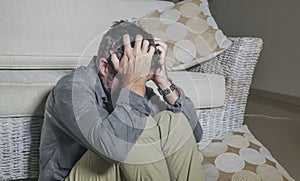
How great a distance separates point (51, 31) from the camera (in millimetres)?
1664

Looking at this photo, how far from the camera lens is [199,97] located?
1.44m

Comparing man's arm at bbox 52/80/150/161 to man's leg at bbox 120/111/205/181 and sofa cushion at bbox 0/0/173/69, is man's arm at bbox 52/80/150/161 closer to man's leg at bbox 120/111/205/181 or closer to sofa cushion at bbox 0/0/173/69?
man's leg at bbox 120/111/205/181

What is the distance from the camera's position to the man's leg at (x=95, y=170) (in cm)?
96

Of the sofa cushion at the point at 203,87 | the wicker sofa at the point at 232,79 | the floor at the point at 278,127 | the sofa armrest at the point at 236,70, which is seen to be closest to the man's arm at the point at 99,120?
the sofa cushion at the point at 203,87

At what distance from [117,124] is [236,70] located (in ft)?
2.70

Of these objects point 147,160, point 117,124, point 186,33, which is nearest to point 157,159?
point 147,160

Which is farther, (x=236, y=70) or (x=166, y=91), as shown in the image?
(x=236, y=70)

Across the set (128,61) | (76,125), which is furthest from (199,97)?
(76,125)

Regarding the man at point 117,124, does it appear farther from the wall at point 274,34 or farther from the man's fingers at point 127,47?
the wall at point 274,34

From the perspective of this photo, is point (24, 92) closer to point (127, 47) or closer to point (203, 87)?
point (127, 47)

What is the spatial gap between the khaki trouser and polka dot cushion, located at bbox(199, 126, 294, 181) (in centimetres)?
29

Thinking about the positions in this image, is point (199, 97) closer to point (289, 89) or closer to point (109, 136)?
point (109, 136)

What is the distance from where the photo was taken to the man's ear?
39.4 inches

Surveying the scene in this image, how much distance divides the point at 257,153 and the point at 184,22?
0.68m
